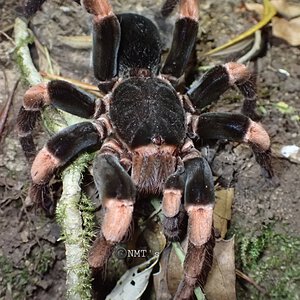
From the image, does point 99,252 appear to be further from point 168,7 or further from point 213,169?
point 168,7

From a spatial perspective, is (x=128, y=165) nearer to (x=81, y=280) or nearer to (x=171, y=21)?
(x=81, y=280)

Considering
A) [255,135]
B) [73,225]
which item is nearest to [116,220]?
[73,225]

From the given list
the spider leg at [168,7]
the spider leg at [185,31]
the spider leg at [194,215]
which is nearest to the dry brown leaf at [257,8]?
the spider leg at [168,7]

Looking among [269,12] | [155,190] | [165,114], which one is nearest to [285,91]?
[269,12]

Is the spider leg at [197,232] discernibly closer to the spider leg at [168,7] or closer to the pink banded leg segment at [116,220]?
the pink banded leg segment at [116,220]

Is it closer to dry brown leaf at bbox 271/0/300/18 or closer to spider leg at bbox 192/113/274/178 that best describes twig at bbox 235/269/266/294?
spider leg at bbox 192/113/274/178
